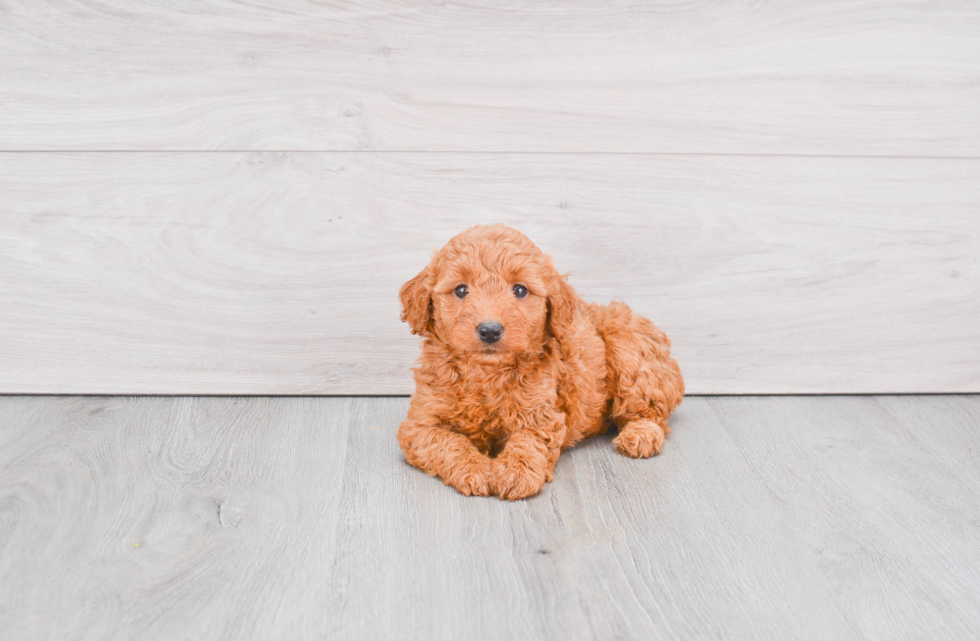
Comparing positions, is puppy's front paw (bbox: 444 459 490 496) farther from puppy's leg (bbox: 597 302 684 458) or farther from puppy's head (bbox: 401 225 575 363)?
puppy's leg (bbox: 597 302 684 458)

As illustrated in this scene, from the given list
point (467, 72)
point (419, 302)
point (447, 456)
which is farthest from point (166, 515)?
point (467, 72)

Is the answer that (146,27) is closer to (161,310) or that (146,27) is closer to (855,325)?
(161,310)

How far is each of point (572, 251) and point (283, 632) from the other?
1371mm

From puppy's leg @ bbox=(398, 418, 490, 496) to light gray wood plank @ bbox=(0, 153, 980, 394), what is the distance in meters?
0.51

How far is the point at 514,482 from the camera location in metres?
1.75

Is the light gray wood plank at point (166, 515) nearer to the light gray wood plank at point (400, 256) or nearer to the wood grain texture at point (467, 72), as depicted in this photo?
the light gray wood plank at point (400, 256)

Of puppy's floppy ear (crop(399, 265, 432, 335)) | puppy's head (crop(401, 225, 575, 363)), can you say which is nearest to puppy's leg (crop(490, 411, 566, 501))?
puppy's head (crop(401, 225, 575, 363))

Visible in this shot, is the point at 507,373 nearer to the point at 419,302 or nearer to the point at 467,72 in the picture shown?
the point at 419,302

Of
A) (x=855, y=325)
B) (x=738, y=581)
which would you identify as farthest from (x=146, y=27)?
(x=855, y=325)

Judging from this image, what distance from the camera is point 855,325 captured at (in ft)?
8.01

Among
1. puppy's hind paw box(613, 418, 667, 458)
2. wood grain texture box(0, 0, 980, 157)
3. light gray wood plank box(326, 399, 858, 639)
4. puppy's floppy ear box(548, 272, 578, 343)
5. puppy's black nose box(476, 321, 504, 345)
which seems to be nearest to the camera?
light gray wood plank box(326, 399, 858, 639)

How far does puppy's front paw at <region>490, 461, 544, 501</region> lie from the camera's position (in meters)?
1.75

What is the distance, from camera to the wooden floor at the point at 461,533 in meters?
1.37

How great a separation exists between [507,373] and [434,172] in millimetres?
711
